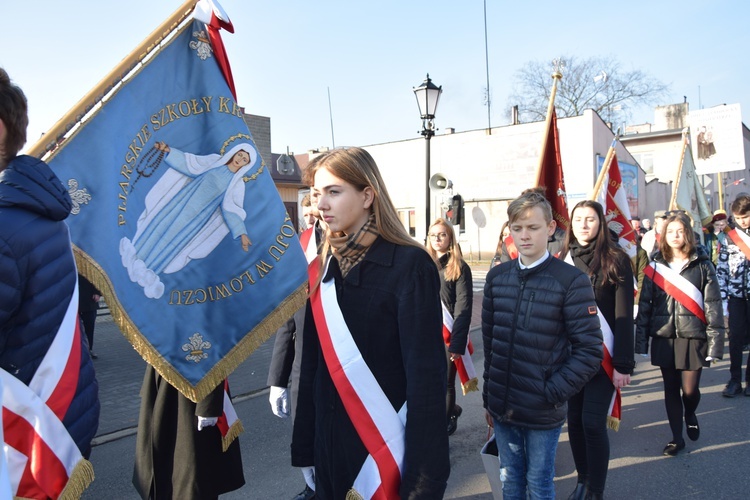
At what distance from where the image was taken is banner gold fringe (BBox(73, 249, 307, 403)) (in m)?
2.40

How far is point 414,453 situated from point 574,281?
162 centimetres

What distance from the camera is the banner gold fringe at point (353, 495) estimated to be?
191cm

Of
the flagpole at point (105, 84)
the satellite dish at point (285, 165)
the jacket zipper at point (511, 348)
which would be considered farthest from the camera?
the satellite dish at point (285, 165)

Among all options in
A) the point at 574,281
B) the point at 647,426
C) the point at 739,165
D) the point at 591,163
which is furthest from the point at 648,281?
the point at 591,163

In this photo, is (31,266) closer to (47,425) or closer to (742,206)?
(47,425)

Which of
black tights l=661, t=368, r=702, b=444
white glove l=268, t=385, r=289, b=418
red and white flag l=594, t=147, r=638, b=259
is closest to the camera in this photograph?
white glove l=268, t=385, r=289, b=418

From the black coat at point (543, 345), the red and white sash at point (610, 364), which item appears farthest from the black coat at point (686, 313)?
the black coat at point (543, 345)

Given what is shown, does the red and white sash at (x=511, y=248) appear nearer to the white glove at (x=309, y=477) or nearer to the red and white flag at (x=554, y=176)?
the red and white flag at (x=554, y=176)

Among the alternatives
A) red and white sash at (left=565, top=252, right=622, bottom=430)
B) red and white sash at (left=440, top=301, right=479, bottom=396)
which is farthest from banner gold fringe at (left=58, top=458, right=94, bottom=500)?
red and white sash at (left=440, top=301, right=479, bottom=396)

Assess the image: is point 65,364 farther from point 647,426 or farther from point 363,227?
point 647,426

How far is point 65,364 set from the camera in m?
1.90

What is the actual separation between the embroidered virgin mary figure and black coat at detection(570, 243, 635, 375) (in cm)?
247

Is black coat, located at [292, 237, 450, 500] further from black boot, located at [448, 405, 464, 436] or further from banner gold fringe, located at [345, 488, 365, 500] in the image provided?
black boot, located at [448, 405, 464, 436]

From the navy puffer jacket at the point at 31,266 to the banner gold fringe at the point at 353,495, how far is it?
0.98 meters
